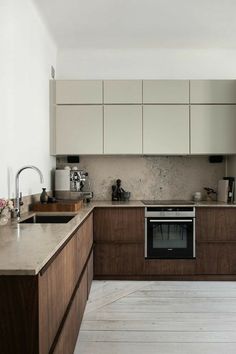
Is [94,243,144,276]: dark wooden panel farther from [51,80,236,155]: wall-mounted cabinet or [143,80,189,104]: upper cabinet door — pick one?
[143,80,189,104]: upper cabinet door

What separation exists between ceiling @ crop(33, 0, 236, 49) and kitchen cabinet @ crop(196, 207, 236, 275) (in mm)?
1979

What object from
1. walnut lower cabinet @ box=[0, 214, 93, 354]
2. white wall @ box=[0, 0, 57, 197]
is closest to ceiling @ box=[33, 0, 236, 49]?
white wall @ box=[0, 0, 57, 197]

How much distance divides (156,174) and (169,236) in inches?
35.8

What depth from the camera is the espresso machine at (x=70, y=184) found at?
384 cm

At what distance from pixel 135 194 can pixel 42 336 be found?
320 centimetres

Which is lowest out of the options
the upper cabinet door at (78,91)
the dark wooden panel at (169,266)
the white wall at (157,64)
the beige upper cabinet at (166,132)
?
the dark wooden panel at (169,266)

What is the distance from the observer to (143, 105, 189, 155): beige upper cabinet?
3984 mm

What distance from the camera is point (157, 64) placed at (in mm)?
4281

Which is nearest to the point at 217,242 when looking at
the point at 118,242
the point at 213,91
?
the point at 118,242

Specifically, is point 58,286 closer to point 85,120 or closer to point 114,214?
point 114,214

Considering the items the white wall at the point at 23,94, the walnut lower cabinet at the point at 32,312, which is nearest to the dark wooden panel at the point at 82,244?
the white wall at the point at 23,94

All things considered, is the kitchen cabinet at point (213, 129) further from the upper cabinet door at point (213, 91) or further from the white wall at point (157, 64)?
the white wall at point (157, 64)

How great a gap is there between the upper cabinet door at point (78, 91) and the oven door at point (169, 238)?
1.56 meters

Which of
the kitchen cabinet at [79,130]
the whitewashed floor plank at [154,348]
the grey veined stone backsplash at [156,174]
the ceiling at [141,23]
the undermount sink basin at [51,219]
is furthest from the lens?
the grey veined stone backsplash at [156,174]
